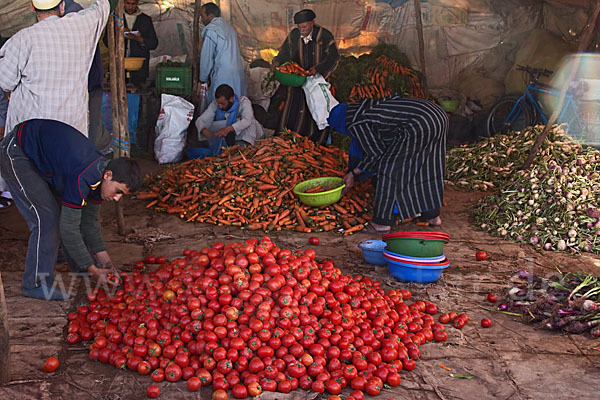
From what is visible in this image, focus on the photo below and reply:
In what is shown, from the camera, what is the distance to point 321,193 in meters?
4.65

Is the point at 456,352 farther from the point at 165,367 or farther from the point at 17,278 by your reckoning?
the point at 17,278

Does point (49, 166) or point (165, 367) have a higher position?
point (49, 166)

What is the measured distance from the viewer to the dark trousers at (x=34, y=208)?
3.05m

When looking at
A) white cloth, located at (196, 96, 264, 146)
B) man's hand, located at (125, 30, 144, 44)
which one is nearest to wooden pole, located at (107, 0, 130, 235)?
white cloth, located at (196, 96, 264, 146)

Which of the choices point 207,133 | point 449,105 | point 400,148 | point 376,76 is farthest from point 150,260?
point 449,105

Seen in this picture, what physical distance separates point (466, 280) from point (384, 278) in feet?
1.87

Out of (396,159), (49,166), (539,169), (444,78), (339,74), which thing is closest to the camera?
(49,166)

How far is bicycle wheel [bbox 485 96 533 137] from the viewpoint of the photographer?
299 inches

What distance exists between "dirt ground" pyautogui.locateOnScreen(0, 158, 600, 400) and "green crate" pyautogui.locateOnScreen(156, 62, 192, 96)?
3.23 metres

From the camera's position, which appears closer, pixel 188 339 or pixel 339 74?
pixel 188 339

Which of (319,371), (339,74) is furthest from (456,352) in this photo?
(339,74)

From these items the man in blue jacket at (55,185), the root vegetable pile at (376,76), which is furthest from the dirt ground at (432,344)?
the root vegetable pile at (376,76)

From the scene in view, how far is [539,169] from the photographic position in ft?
16.4

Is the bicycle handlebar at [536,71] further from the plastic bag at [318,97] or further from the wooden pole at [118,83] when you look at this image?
the wooden pole at [118,83]
